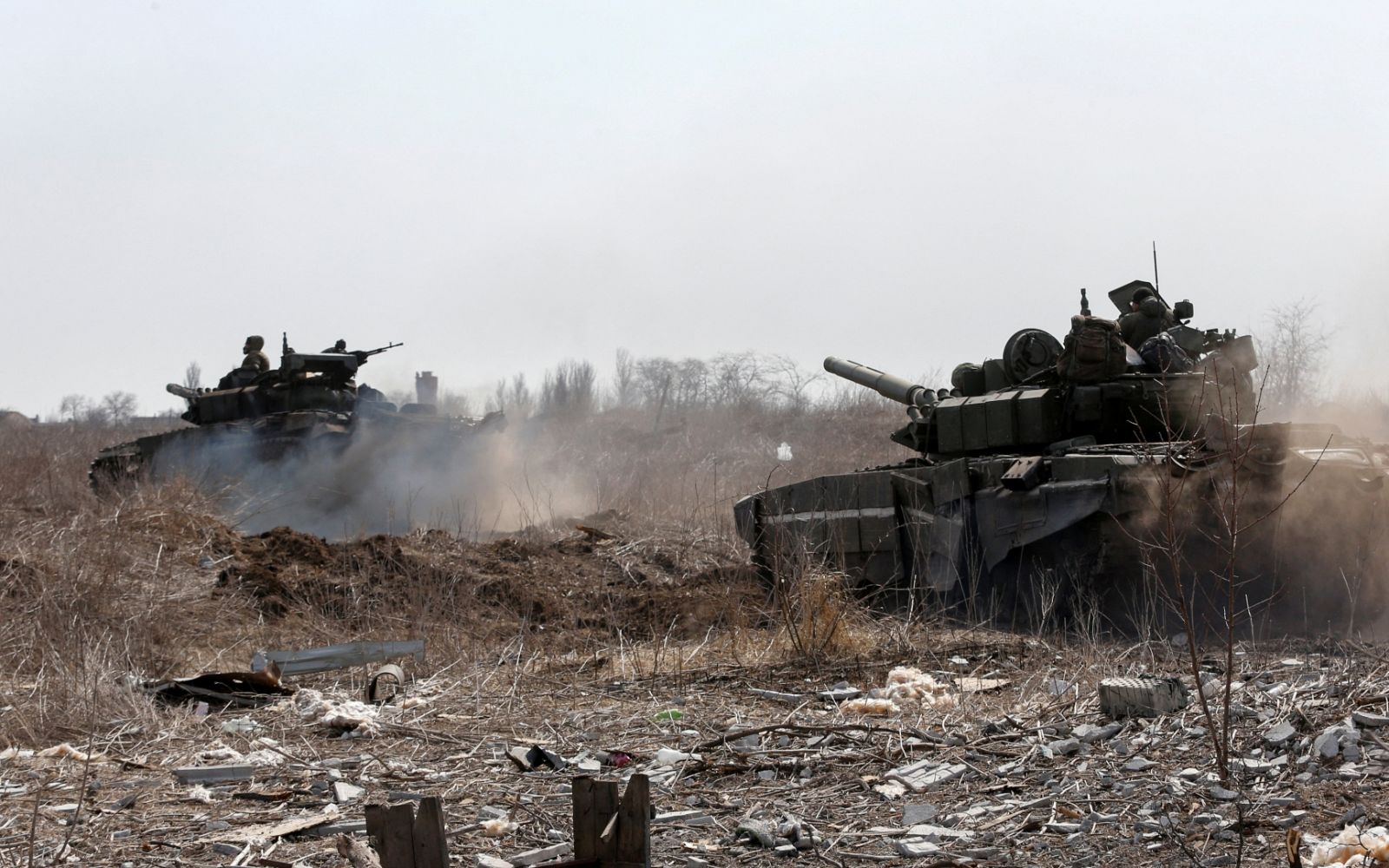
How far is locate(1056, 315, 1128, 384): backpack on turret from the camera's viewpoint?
1142 cm

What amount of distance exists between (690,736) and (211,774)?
1.99m

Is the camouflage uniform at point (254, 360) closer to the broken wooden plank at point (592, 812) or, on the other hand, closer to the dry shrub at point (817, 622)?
the dry shrub at point (817, 622)

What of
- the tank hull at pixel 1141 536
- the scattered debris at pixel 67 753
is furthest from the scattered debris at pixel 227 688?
the tank hull at pixel 1141 536

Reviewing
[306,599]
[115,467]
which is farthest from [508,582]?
[115,467]

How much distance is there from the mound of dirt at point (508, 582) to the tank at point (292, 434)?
218 inches

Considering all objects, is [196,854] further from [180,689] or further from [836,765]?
[180,689]

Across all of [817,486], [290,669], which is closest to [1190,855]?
[290,669]

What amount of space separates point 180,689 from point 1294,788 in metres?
5.31

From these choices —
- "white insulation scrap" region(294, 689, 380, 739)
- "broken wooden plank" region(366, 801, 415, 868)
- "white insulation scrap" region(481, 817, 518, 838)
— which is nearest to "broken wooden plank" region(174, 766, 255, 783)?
"white insulation scrap" region(294, 689, 380, 739)

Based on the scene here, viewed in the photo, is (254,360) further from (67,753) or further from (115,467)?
(67,753)

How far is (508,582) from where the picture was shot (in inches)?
500

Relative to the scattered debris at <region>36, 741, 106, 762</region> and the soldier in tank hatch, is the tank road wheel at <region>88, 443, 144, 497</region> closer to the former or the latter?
the soldier in tank hatch

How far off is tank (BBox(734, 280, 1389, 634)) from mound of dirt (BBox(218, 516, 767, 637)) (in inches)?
35.1

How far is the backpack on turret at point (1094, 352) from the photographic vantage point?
11422mm
